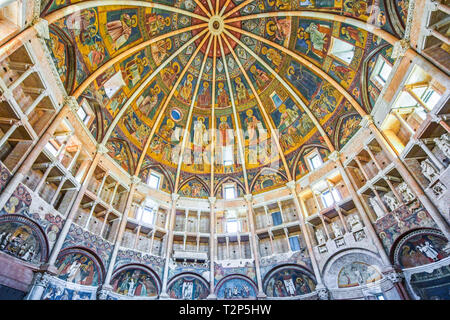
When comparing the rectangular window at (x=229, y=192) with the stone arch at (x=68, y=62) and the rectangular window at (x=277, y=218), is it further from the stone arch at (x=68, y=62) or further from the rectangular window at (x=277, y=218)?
the stone arch at (x=68, y=62)

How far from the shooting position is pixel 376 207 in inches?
614

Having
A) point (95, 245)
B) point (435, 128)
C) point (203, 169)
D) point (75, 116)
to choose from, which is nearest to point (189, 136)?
point (203, 169)

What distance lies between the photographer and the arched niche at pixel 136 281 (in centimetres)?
1633

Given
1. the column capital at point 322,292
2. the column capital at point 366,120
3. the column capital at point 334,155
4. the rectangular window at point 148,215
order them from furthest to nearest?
the rectangular window at point 148,215, the column capital at point 334,155, the column capital at point 366,120, the column capital at point 322,292

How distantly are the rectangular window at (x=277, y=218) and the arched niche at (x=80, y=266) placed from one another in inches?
527

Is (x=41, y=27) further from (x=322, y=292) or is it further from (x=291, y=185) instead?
(x=322, y=292)

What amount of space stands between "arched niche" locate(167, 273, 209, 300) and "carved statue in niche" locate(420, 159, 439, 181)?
15.7 metres

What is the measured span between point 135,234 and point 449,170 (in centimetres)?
1967

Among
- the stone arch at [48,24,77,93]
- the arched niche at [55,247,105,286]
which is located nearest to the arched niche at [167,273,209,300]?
the arched niche at [55,247,105,286]

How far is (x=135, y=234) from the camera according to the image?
1911 cm

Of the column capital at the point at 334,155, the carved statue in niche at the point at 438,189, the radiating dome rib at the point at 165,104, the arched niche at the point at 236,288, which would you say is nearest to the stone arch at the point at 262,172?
the column capital at the point at 334,155

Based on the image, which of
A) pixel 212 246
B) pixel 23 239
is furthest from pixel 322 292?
pixel 23 239

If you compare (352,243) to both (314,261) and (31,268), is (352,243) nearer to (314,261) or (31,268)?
(314,261)

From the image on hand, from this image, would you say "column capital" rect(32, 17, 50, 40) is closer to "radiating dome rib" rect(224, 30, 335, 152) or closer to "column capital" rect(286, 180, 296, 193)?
"radiating dome rib" rect(224, 30, 335, 152)
